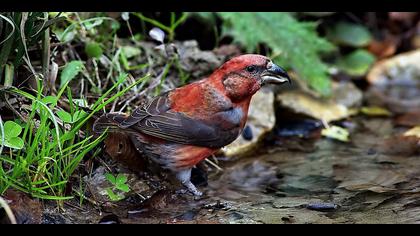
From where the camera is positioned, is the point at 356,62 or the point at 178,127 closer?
the point at 178,127

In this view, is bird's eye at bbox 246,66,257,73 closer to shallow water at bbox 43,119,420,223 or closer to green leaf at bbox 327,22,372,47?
shallow water at bbox 43,119,420,223

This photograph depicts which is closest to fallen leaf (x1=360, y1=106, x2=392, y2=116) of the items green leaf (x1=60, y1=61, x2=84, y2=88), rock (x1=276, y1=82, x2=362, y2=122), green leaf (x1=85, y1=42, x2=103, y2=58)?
rock (x1=276, y1=82, x2=362, y2=122)

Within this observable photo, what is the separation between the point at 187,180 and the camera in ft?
13.2

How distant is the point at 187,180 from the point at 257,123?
4.70 ft

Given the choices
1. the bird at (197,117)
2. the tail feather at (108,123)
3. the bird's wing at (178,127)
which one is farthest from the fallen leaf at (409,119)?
the tail feather at (108,123)

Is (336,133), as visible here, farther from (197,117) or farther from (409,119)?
(197,117)

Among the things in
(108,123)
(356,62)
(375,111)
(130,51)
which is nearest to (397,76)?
(356,62)

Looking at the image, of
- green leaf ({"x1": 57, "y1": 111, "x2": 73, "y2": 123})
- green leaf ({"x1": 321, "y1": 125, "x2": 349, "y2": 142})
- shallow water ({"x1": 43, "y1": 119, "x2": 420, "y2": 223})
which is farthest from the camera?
green leaf ({"x1": 321, "y1": 125, "x2": 349, "y2": 142})

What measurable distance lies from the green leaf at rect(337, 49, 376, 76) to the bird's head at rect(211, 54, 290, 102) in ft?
10.7

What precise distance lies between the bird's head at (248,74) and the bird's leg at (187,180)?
53 centimetres

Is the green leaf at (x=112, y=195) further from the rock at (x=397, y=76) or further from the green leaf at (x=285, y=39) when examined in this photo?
the rock at (x=397, y=76)

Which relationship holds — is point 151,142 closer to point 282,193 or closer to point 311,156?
point 282,193

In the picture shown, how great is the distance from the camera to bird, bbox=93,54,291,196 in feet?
12.6

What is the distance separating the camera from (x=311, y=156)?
16.3 ft
